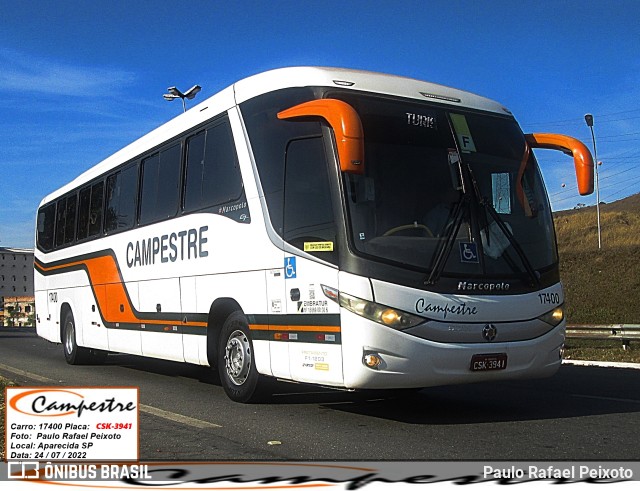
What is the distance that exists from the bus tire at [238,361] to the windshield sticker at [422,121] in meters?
2.92

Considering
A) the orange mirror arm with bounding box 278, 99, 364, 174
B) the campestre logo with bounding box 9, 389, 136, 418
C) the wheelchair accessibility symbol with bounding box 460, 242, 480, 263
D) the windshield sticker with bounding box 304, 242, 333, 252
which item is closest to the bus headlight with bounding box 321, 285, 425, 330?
the windshield sticker with bounding box 304, 242, 333, 252

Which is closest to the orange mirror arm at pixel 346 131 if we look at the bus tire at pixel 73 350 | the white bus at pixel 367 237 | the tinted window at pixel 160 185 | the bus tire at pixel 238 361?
the white bus at pixel 367 237

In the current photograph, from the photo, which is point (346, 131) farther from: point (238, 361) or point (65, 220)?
point (65, 220)

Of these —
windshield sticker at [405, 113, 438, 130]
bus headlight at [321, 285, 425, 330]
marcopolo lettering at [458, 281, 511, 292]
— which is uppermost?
windshield sticker at [405, 113, 438, 130]

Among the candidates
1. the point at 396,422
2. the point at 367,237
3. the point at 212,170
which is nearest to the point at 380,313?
the point at 367,237

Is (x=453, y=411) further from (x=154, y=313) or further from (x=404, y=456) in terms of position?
(x=154, y=313)

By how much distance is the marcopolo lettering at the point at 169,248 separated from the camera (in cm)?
1053

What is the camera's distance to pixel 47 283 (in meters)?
18.3

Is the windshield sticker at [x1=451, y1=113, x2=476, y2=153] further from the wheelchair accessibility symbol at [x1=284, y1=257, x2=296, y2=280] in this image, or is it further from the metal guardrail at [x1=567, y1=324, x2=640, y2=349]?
the metal guardrail at [x1=567, y1=324, x2=640, y2=349]

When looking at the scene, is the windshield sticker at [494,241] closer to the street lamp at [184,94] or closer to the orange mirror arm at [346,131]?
the orange mirror arm at [346,131]

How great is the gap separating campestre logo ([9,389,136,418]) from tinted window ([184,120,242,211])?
3.83 m

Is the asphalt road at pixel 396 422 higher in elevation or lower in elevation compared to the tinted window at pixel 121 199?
lower

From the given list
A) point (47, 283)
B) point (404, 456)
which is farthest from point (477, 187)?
point (47, 283)

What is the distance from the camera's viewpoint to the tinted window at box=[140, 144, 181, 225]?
11.5m
